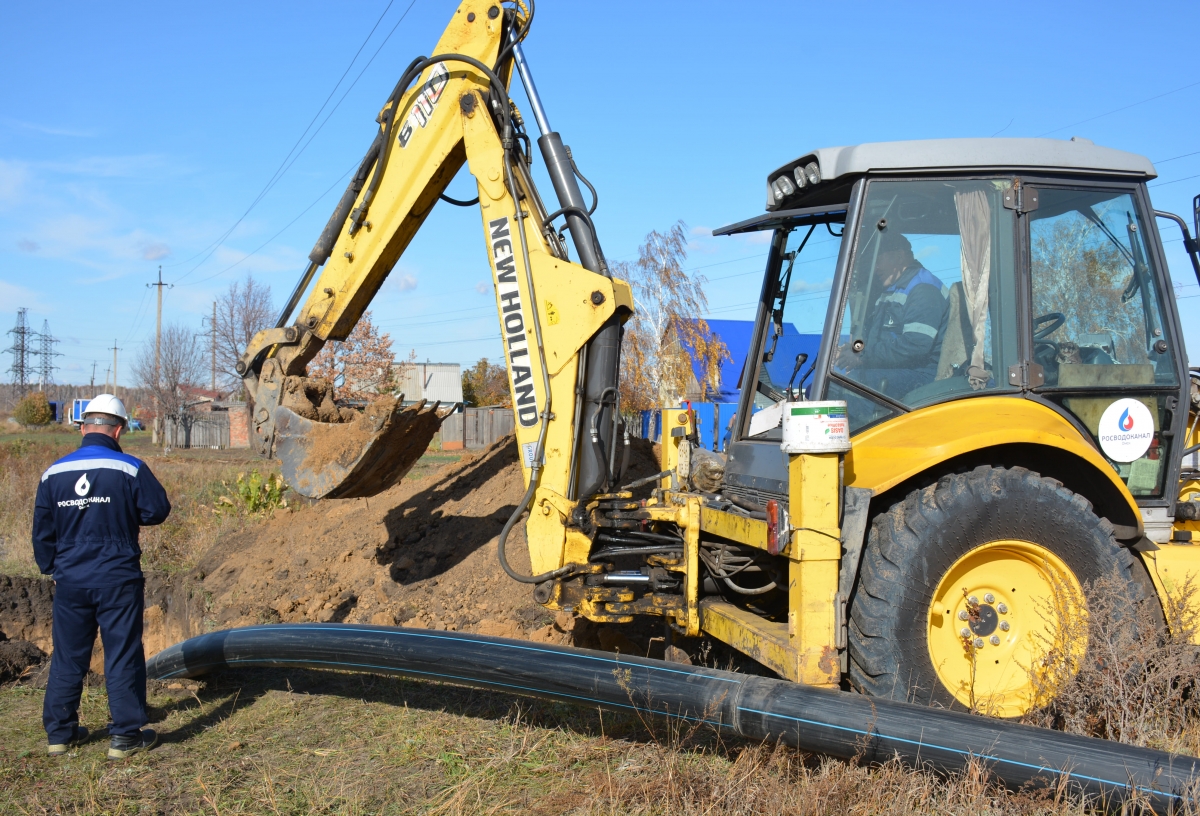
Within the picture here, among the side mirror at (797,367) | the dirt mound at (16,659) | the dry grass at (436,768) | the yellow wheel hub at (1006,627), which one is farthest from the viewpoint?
the dirt mound at (16,659)

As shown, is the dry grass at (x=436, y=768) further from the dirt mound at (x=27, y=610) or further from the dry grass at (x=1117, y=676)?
the dirt mound at (x=27, y=610)

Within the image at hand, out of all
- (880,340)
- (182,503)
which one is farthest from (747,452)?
(182,503)

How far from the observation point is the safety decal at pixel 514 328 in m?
5.42

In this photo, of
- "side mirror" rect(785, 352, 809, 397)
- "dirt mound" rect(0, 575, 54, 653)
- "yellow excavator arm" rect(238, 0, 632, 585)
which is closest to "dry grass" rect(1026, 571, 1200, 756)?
"side mirror" rect(785, 352, 809, 397)

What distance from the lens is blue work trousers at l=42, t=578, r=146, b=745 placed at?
459 cm

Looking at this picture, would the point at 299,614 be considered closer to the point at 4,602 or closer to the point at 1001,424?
the point at 4,602

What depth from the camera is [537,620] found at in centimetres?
686

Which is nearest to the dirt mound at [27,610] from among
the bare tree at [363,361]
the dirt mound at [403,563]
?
the dirt mound at [403,563]

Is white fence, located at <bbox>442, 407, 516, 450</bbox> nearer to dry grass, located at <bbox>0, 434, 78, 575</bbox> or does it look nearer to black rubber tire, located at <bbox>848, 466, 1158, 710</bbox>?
dry grass, located at <bbox>0, 434, 78, 575</bbox>

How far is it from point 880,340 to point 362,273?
365 centimetres

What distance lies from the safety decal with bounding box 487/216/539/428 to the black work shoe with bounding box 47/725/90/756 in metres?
2.87

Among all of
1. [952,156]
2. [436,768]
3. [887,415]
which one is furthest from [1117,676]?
[436,768]

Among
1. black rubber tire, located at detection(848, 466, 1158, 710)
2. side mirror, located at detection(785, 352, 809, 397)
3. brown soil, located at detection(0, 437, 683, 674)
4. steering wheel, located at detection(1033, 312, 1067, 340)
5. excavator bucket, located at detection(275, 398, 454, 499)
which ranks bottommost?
brown soil, located at detection(0, 437, 683, 674)

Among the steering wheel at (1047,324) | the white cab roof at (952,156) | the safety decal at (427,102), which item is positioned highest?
the safety decal at (427,102)
